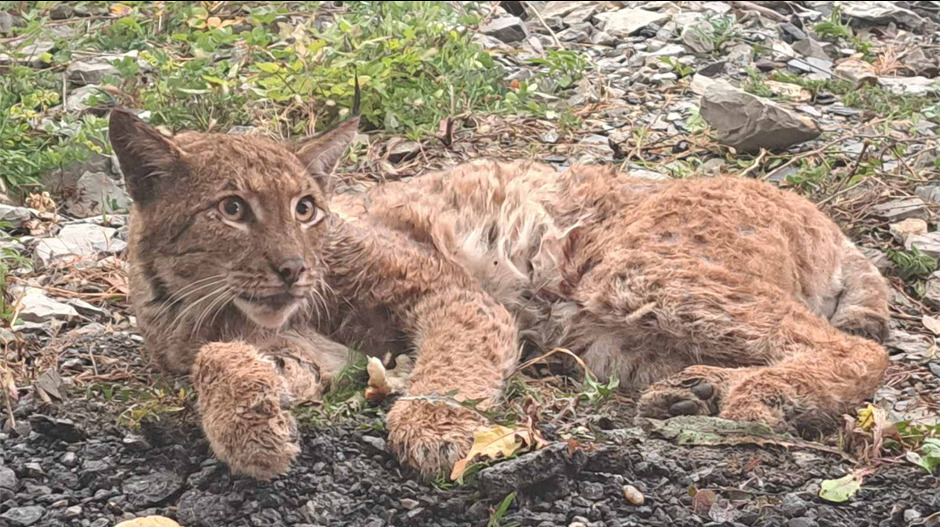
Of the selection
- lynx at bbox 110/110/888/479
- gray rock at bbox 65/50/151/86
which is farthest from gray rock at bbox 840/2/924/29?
gray rock at bbox 65/50/151/86

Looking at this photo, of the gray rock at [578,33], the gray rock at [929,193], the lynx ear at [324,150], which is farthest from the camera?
the gray rock at [578,33]

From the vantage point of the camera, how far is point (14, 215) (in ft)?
19.2

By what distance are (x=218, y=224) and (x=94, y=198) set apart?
2203mm

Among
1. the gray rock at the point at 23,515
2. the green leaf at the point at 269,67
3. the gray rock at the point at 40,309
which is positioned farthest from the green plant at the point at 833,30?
the gray rock at the point at 23,515

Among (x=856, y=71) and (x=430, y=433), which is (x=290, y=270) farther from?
(x=856, y=71)

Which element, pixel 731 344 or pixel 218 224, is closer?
pixel 218 224

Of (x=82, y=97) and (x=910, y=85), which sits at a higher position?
(x=82, y=97)

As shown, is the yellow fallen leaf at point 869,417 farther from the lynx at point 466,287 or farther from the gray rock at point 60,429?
the gray rock at point 60,429

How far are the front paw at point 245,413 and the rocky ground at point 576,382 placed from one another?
0.22 ft

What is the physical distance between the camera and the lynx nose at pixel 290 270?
4.23m

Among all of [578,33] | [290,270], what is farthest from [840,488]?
[578,33]

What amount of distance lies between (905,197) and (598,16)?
3211mm

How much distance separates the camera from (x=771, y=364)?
4.75 meters

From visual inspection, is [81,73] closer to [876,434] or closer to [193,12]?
[193,12]
